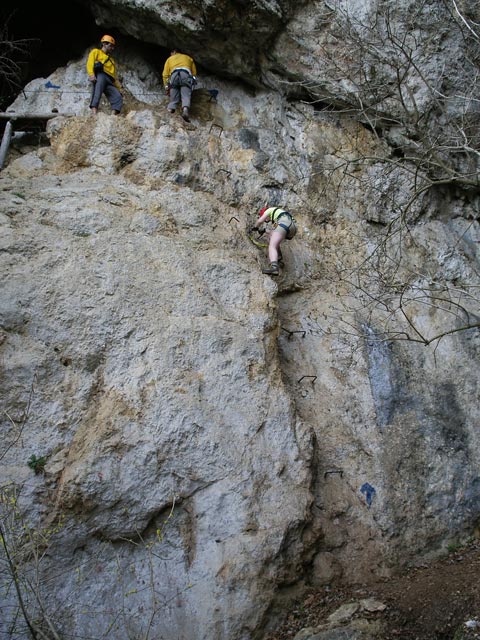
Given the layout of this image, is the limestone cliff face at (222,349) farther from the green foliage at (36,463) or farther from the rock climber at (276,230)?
the rock climber at (276,230)

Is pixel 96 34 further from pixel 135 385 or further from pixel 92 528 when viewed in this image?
pixel 92 528

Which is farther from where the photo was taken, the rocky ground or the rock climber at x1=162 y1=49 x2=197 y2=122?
the rock climber at x1=162 y1=49 x2=197 y2=122

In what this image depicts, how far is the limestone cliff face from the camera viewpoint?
5.07 meters

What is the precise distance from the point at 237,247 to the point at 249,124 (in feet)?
10.1

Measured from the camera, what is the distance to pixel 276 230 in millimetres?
7418

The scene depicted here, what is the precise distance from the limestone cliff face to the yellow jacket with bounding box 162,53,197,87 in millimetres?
324

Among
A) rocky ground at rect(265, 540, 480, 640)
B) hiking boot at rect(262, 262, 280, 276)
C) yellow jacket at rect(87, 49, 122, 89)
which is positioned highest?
yellow jacket at rect(87, 49, 122, 89)

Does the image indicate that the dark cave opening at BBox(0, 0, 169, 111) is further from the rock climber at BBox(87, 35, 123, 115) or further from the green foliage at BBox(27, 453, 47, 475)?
the green foliage at BBox(27, 453, 47, 475)

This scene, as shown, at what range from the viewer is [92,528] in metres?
5.06

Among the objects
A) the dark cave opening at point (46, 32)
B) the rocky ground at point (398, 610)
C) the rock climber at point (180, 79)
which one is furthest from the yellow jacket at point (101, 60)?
the rocky ground at point (398, 610)

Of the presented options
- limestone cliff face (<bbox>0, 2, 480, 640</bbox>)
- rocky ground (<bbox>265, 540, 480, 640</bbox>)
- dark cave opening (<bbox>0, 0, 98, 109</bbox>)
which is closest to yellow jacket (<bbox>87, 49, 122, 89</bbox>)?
limestone cliff face (<bbox>0, 2, 480, 640</bbox>)

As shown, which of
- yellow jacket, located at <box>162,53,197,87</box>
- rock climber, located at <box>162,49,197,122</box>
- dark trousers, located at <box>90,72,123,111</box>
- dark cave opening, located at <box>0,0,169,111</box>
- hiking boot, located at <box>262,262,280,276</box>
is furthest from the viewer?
dark cave opening, located at <box>0,0,169,111</box>

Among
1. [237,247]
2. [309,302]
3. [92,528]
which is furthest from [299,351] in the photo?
[92,528]

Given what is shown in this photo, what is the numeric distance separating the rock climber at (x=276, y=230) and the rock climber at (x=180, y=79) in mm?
2428
